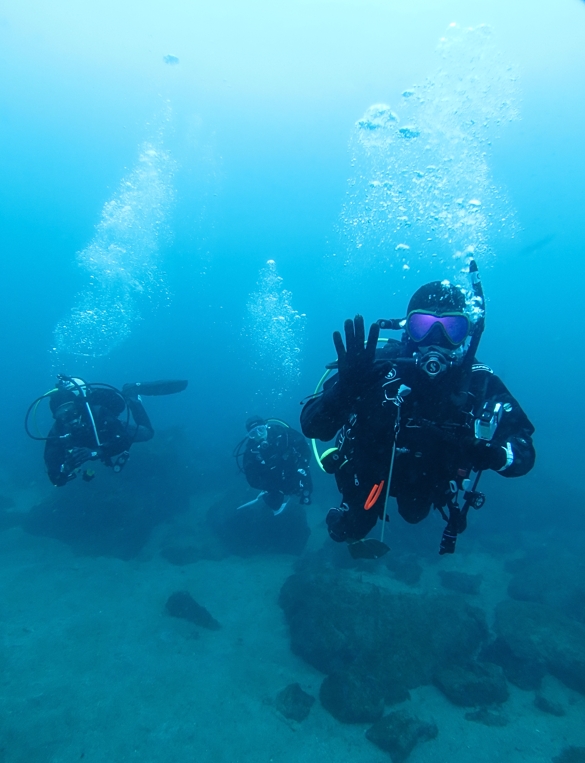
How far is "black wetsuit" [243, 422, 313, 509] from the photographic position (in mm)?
9500

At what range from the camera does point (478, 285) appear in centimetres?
394

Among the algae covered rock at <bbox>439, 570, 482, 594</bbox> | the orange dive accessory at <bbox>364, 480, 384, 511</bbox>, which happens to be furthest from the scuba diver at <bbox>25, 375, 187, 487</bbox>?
the algae covered rock at <bbox>439, 570, 482, 594</bbox>

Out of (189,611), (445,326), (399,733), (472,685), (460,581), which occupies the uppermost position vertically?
(445,326)

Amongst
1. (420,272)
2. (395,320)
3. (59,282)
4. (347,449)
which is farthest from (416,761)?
(59,282)

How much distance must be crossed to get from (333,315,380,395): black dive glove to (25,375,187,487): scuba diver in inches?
259

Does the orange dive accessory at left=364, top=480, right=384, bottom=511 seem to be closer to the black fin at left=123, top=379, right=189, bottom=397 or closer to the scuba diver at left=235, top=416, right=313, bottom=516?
the scuba diver at left=235, top=416, right=313, bottom=516

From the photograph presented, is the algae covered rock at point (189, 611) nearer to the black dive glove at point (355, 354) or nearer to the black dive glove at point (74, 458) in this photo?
the black dive glove at point (74, 458)

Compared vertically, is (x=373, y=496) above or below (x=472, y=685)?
above

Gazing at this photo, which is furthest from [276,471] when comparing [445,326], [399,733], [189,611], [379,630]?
[445,326]

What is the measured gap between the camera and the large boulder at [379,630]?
779cm

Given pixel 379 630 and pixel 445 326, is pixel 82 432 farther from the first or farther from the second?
pixel 445 326

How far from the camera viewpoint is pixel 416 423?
3.18 meters

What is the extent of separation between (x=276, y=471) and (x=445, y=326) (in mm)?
6761

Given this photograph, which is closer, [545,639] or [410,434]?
[410,434]
